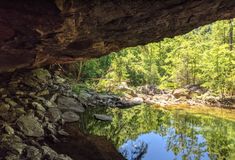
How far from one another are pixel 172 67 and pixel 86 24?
33063mm

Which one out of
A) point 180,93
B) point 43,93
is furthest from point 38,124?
point 180,93

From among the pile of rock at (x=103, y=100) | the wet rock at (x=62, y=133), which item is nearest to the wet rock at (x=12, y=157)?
the wet rock at (x=62, y=133)

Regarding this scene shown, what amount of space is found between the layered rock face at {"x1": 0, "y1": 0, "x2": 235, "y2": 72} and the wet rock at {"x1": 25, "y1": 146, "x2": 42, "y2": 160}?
2.98 m

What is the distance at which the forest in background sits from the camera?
3164cm

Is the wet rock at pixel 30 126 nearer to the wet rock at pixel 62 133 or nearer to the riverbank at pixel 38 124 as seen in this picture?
the riverbank at pixel 38 124

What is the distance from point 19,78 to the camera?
692 inches

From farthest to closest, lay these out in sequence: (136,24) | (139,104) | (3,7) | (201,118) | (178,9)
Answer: (139,104) → (201,118) → (136,24) → (178,9) → (3,7)

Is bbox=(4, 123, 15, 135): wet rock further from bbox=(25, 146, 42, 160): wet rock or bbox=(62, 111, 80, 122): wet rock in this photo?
bbox=(62, 111, 80, 122): wet rock

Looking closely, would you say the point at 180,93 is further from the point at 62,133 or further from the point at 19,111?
the point at 19,111

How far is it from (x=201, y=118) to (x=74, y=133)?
11.1m

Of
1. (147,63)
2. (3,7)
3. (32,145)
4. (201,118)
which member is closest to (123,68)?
(147,63)

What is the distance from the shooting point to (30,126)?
13609mm

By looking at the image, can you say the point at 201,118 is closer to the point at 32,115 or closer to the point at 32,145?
the point at 32,115

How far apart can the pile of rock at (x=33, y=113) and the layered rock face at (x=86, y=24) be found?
230cm
